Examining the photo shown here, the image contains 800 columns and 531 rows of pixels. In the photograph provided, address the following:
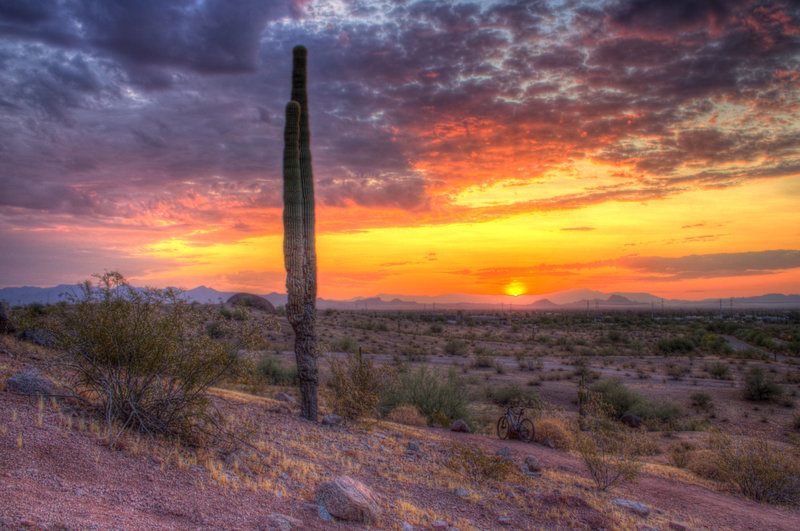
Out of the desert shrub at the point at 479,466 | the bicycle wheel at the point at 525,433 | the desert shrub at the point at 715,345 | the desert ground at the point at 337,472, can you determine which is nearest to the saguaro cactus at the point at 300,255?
the desert ground at the point at 337,472

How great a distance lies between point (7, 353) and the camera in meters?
12.5

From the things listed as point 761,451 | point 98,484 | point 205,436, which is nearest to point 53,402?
point 205,436

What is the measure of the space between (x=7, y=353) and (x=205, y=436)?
25.9ft

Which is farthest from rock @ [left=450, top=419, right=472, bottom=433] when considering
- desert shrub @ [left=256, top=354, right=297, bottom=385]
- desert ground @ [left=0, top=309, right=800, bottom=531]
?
desert shrub @ [left=256, top=354, right=297, bottom=385]

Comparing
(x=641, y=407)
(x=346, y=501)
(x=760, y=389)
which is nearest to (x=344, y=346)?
(x=641, y=407)

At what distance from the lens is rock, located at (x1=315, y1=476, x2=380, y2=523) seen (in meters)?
6.52

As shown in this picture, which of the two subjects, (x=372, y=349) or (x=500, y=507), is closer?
(x=500, y=507)

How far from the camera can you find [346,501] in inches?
258

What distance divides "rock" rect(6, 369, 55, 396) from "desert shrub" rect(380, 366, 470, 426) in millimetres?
10551

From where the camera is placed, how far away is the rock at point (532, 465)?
11.3 meters

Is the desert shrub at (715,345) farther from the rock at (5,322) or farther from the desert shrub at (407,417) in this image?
the rock at (5,322)

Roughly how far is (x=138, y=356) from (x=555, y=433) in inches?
468

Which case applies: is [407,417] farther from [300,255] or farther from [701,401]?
[701,401]

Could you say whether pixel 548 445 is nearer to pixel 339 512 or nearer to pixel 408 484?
pixel 408 484
